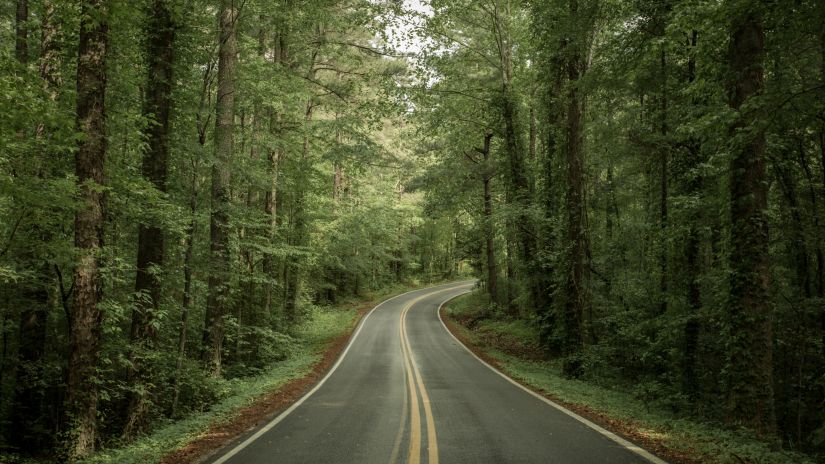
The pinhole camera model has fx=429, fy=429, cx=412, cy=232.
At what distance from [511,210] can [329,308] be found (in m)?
19.2

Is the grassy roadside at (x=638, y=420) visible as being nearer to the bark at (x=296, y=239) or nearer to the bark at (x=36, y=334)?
the bark at (x=296, y=239)

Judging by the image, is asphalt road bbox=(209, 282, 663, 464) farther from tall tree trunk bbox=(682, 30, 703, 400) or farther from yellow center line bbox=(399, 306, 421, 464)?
tall tree trunk bbox=(682, 30, 703, 400)

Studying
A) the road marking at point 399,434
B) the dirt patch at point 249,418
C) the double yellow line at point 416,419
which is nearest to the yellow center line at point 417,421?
the double yellow line at point 416,419

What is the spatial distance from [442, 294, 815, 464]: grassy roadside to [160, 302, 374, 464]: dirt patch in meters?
6.15

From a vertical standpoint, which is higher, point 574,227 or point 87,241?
point 574,227

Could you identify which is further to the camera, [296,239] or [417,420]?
[296,239]

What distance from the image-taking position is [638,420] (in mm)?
7945

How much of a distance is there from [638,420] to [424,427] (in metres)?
4.01

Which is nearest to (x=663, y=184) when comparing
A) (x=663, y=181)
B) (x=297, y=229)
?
(x=663, y=181)

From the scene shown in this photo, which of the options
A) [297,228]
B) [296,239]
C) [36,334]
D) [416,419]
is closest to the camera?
[416,419]

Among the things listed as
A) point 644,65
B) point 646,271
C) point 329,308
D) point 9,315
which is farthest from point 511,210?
point 329,308

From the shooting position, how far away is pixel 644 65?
10930mm

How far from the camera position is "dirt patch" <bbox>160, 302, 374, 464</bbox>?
638cm

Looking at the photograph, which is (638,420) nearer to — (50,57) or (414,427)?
(414,427)
